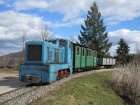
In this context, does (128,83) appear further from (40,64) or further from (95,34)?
(95,34)

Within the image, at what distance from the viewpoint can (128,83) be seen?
66.6 feet

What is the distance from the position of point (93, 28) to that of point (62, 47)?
42173 millimetres

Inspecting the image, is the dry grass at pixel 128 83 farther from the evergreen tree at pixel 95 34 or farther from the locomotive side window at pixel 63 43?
the evergreen tree at pixel 95 34

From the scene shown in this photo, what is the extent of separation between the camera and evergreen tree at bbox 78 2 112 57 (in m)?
60.9

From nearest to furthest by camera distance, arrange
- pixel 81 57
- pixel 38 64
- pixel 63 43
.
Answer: pixel 38 64, pixel 63 43, pixel 81 57

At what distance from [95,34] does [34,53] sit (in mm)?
45991

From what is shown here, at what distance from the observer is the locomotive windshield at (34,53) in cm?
1733

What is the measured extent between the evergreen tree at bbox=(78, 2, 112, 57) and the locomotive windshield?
43202 mm

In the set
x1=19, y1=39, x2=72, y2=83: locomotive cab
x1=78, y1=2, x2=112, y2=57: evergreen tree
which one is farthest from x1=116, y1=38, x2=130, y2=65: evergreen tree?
x1=19, y1=39, x2=72, y2=83: locomotive cab

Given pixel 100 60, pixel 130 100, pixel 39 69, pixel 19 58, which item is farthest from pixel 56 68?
pixel 100 60


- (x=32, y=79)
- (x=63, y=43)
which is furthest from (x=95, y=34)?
(x=32, y=79)

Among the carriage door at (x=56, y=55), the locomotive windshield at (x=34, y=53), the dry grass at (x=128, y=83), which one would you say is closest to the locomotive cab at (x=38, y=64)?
the locomotive windshield at (x=34, y=53)

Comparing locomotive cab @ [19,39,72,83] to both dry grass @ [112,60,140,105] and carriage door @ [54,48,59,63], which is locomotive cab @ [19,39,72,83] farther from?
dry grass @ [112,60,140,105]

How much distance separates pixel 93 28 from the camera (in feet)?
Result: 206
